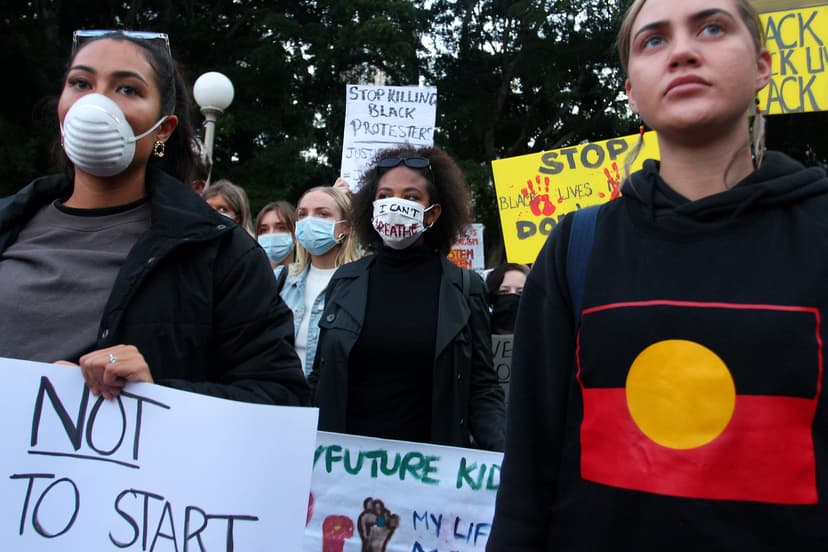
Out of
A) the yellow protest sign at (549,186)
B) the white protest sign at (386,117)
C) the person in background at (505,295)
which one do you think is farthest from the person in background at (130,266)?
the white protest sign at (386,117)

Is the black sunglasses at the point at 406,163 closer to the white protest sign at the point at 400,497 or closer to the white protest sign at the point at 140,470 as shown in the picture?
the white protest sign at the point at 400,497

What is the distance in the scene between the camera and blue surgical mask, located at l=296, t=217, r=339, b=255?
13.7ft

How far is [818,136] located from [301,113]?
11.2 metres

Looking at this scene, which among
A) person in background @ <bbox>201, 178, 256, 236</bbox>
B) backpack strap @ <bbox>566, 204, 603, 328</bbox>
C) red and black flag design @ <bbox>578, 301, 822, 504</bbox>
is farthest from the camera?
person in background @ <bbox>201, 178, 256, 236</bbox>

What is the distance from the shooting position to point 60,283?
174cm

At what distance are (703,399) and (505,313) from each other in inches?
134

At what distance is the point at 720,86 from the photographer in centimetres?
137

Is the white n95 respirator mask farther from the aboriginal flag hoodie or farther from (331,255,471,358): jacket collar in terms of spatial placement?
(331,255,471,358): jacket collar

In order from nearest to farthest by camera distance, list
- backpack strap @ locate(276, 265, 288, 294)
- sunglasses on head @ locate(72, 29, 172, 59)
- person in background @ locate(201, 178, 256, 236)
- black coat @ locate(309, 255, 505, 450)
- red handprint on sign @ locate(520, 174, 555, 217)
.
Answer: sunglasses on head @ locate(72, 29, 172, 59), black coat @ locate(309, 255, 505, 450), backpack strap @ locate(276, 265, 288, 294), person in background @ locate(201, 178, 256, 236), red handprint on sign @ locate(520, 174, 555, 217)

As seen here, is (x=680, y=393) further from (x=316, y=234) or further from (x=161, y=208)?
(x=316, y=234)

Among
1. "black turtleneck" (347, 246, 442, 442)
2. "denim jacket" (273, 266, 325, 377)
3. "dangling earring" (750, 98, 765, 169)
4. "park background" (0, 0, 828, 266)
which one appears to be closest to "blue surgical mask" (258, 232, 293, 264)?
"denim jacket" (273, 266, 325, 377)

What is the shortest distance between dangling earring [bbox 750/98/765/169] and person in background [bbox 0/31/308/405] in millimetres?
1080

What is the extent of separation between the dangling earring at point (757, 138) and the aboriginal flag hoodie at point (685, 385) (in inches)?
4.0

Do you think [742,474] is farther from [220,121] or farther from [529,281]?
[220,121]
